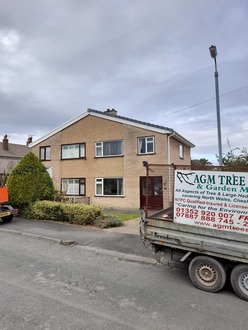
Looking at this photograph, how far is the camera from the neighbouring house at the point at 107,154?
17.4m

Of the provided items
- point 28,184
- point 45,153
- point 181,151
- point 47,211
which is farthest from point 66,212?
point 45,153

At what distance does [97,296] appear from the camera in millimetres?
5008

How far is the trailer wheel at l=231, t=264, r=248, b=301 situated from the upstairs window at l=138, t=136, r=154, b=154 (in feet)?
41.1

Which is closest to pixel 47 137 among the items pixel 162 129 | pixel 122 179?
pixel 122 179

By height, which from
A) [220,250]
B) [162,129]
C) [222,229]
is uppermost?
[162,129]

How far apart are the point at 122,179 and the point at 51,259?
1130cm

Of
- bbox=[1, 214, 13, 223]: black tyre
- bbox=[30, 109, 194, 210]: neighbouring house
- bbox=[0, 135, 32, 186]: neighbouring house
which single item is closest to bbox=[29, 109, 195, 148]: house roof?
bbox=[30, 109, 194, 210]: neighbouring house

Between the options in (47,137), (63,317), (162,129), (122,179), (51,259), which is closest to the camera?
(63,317)

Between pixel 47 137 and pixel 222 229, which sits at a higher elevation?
pixel 47 137

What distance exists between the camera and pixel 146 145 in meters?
17.5

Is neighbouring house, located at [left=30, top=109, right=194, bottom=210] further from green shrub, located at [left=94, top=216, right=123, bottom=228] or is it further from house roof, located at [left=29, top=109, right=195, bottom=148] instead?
green shrub, located at [left=94, top=216, right=123, bottom=228]

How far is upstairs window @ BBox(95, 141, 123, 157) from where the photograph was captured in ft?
61.5

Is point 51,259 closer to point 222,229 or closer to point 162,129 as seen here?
point 222,229

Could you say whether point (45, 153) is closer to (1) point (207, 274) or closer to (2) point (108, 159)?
(2) point (108, 159)
